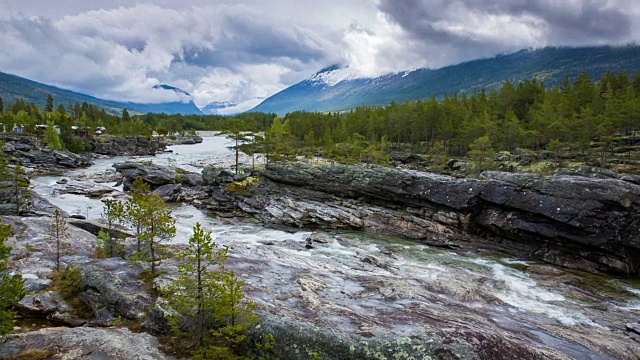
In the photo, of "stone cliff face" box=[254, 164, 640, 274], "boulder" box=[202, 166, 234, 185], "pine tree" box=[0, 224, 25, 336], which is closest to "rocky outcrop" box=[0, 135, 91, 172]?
"boulder" box=[202, 166, 234, 185]

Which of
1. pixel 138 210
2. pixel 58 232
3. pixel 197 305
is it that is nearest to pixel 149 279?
pixel 138 210

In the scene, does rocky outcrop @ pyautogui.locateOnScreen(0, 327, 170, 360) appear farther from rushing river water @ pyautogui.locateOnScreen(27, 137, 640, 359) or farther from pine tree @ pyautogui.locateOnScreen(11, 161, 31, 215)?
pine tree @ pyautogui.locateOnScreen(11, 161, 31, 215)

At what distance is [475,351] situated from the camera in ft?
45.9

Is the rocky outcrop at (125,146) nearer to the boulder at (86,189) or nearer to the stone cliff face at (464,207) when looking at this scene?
the boulder at (86,189)

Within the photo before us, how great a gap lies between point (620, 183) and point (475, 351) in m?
32.3

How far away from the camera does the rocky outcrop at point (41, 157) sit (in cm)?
8931

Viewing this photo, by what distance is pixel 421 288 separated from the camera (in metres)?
25.3

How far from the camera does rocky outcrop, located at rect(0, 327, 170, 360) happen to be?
45.1 feet

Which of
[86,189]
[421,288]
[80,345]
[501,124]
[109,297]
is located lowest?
[86,189]

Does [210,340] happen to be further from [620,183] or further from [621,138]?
[621,138]

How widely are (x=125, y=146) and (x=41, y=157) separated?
47.5 m

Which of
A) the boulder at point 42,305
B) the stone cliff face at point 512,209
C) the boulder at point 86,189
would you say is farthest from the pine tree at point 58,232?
the boulder at point 86,189

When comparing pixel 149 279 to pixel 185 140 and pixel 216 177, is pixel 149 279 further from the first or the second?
pixel 185 140

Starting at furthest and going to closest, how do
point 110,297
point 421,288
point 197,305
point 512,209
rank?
point 512,209, point 421,288, point 110,297, point 197,305
